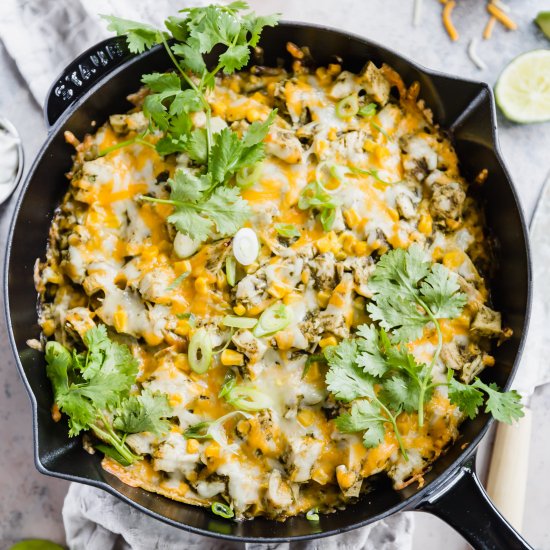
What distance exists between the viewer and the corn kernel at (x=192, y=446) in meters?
3.26

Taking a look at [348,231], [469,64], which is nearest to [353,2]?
[469,64]

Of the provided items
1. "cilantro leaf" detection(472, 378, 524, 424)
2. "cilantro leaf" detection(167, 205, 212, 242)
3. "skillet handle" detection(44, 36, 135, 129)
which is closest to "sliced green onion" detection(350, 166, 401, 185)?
"cilantro leaf" detection(167, 205, 212, 242)

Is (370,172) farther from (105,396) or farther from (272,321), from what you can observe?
(105,396)

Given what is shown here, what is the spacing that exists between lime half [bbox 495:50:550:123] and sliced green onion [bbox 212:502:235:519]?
2768mm

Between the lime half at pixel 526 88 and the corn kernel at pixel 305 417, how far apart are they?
2.20 meters

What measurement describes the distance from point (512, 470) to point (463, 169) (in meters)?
1.74

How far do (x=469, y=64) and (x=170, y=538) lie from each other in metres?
3.32

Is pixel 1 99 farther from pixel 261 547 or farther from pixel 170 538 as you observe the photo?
pixel 261 547

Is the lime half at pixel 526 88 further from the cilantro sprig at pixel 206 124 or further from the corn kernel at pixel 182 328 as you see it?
the corn kernel at pixel 182 328

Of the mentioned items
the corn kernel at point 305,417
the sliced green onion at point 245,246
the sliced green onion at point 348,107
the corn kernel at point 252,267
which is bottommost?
the corn kernel at point 305,417

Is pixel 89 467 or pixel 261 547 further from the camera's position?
pixel 261 547

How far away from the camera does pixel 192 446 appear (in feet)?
10.7

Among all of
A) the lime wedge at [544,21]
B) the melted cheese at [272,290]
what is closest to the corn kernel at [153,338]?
the melted cheese at [272,290]

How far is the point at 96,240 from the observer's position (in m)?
3.46
